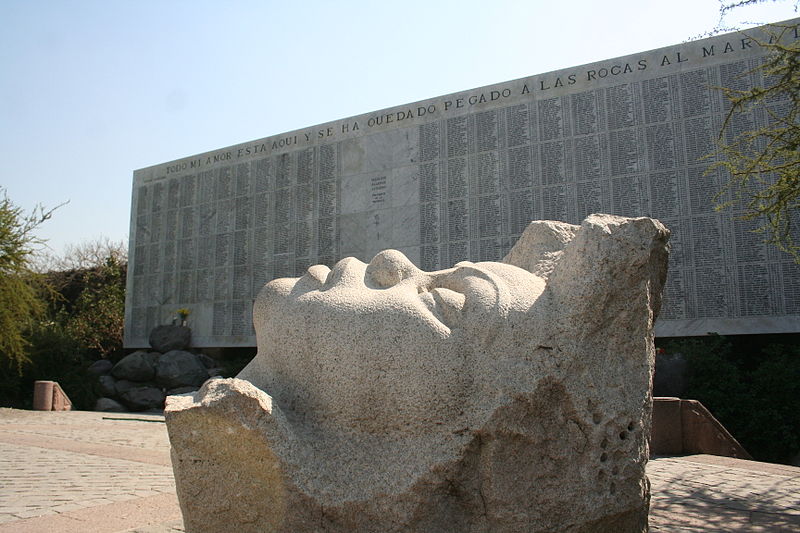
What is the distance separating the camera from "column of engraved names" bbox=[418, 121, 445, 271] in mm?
12109

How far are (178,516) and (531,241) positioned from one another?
8.64ft

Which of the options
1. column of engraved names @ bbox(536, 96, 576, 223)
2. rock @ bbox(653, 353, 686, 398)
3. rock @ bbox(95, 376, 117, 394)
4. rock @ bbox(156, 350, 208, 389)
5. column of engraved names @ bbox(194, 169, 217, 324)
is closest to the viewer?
rock @ bbox(653, 353, 686, 398)

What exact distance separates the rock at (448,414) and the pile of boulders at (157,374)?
11.6 meters

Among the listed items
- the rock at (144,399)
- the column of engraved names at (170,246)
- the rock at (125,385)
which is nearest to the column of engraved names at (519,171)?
the rock at (144,399)

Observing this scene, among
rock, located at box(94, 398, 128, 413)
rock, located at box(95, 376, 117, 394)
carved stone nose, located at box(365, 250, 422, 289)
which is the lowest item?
rock, located at box(94, 398, 128, 413)

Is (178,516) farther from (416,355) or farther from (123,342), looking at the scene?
(123,342)

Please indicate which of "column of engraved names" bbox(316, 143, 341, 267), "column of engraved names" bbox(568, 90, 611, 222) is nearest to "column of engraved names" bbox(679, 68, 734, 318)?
"column of engraved names" bbox(568, 90, 611, 222)

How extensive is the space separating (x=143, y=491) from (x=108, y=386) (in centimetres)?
1070

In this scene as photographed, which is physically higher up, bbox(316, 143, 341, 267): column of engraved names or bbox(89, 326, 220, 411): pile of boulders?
bbox(316, 143, 341, 267): column of engraved names

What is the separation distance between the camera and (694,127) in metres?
10.2

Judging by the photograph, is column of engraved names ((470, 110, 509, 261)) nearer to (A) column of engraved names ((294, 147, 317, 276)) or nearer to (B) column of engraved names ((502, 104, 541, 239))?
(B) column of engraved names ((502, 104, 541, 239))

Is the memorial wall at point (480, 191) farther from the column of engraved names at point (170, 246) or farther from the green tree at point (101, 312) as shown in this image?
the green tree at point (101, 312)

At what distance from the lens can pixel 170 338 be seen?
14.8 meters

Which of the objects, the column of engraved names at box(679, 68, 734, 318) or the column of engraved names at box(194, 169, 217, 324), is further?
the column of engraved names at box(194, 169, 217, 324)
